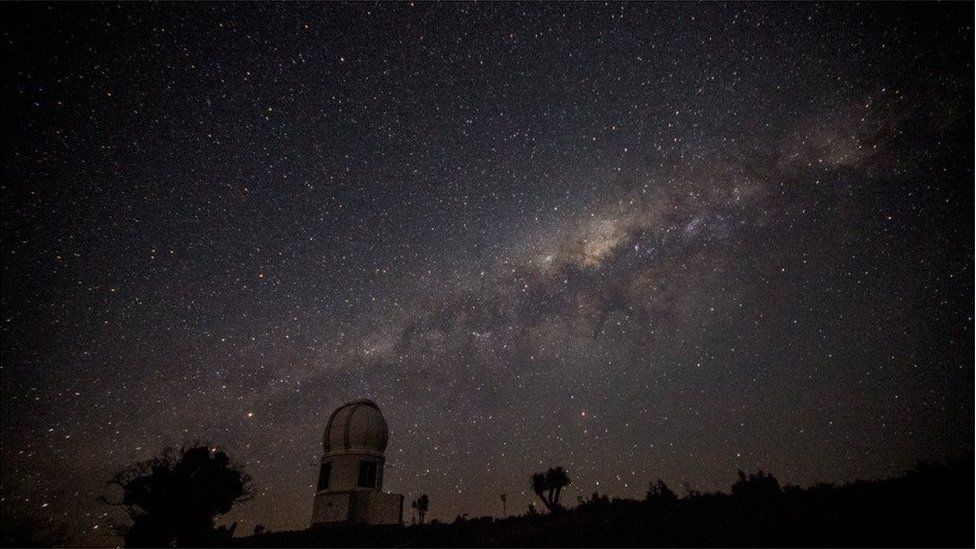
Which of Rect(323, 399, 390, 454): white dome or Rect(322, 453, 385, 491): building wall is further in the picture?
Rect(323, 399, 390, 454): white dome

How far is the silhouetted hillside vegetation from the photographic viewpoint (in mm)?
9109

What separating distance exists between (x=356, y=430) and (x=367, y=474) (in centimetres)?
226

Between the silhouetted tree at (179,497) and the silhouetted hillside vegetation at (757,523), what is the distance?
6.06 metres

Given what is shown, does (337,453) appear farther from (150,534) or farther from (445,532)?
(150,534)

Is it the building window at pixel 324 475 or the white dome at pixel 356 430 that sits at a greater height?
→ the white dome at pixel 356 430

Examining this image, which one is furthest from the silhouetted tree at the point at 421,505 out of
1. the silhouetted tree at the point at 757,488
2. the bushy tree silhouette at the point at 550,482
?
the silhouetted tree at the point at 757,488

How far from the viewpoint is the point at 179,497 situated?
21.0 m

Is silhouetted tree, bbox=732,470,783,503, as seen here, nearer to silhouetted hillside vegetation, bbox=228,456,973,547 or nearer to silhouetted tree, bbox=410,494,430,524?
silhouetted hillside vegetation, bbox=228,456,973,547

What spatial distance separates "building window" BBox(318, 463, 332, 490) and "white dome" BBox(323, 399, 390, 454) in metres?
0.67

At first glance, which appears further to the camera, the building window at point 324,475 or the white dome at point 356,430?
the white dome at point 356,430

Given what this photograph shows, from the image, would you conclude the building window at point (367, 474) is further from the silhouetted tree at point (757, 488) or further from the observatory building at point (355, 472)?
the silhouetted tree at point (757, 488)

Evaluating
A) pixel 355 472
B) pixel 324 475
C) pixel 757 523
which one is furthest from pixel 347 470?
pixel 757 523

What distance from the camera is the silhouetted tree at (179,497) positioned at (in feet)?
65.5

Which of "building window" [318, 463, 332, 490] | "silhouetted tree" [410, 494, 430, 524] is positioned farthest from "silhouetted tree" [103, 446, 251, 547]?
"silhouetted tree" [410, 494, 430, 524]
